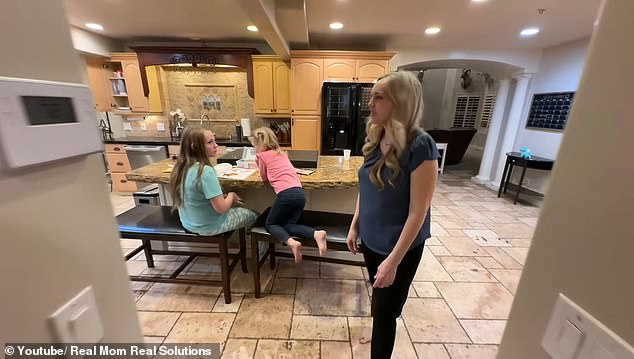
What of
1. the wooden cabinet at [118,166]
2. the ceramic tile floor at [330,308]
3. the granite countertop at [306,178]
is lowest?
the ceramic tile floor at [330,308]

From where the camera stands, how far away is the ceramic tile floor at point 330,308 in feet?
5.42

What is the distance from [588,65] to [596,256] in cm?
28

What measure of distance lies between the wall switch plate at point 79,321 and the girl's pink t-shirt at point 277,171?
135 centimetres

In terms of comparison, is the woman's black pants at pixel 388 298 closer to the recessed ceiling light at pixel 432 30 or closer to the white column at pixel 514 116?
the recessed ceiling light at pixel 432 30

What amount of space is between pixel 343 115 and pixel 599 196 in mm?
3908

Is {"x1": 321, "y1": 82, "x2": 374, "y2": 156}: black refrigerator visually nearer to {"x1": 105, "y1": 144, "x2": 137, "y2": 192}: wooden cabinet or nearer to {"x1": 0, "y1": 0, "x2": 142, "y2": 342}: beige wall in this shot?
{"x1": 105, "y1": 144, "x2": 137, "y2": 192}: wooden cabinet

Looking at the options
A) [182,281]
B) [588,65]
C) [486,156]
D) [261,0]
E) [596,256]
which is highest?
[261,0]

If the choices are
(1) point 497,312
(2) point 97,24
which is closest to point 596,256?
(1) point 497,312

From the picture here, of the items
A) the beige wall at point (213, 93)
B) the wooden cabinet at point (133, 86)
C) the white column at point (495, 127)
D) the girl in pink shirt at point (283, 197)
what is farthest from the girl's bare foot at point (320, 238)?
the white column at point (495, 127)

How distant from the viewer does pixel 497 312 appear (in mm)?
1960

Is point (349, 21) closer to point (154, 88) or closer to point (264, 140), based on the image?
point (264, 140)

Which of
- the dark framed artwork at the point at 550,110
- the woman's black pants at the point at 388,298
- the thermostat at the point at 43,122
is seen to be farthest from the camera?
the dark framed artwork at the point at 550,110

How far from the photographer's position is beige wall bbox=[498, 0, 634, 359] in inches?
13.3

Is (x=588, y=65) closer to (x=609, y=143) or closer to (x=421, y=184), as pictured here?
(x=609, y=143)
